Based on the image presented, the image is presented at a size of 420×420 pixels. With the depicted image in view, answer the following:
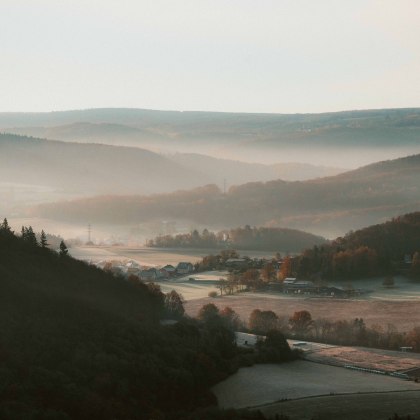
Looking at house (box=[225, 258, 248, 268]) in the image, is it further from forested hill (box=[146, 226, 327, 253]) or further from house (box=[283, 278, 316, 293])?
forested hill (box=[146, 226, 327, 253])

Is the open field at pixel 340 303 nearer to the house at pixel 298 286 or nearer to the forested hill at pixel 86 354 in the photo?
the house at pixel 298 286

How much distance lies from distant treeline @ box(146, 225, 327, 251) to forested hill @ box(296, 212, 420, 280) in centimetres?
774

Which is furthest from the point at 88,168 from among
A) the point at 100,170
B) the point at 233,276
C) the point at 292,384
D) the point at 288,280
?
the point at 292,384

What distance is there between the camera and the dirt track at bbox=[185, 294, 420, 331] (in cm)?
3328

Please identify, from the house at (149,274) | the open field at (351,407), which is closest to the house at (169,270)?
the house at (149,274)

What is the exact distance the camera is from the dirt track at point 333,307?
33281 millimetres

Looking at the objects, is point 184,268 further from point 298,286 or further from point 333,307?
point 333,307

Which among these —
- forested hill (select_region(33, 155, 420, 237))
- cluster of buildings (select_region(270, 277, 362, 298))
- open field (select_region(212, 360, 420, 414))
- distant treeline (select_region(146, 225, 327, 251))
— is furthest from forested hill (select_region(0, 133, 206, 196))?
open field (select_region(212, 360, 420, 414))

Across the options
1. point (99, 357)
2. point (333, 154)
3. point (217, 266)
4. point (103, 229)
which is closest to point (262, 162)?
point (333, 154)

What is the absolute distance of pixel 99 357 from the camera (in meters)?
23.1

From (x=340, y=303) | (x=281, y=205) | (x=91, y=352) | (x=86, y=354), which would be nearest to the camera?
(x=86, y=354)

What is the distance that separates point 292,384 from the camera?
23.9 meters

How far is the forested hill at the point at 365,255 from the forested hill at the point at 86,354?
1316cm

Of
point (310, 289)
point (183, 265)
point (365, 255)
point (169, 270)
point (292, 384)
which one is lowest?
point (292, 384)
